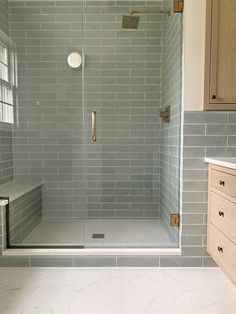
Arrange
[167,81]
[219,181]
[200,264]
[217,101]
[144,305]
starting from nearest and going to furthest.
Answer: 1. [144,305]
2. [219,181]
3. [217,101]
4. [200,264]
5. [167,81]

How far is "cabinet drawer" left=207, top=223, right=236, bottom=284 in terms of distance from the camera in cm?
155

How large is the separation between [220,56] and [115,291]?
1702 millimetres

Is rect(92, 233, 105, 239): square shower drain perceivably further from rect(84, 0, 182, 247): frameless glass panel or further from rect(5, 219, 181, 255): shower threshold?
rect(84, 0, 182, 247): frameless glass panel

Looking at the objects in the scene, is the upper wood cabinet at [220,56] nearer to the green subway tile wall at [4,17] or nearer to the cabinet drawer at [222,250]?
the cabinet drawer at [222,250]

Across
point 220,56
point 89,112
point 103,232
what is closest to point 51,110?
point 89,112

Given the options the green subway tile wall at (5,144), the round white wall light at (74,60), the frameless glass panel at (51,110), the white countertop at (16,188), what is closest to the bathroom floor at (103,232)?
the frameless glass panel at (51,110)

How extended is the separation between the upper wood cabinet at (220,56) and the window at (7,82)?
2.00 metres

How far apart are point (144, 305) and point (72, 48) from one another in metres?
2.56

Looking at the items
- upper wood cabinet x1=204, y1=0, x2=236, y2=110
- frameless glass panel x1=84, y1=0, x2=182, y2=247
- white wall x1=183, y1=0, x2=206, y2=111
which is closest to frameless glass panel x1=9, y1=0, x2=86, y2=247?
frameless glass panel x1=84, y1=0, x2=182, y2=247

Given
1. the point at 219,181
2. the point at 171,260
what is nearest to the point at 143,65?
the point at 219,181

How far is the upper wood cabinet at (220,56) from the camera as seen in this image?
5.99 ft

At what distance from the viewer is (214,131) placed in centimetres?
195

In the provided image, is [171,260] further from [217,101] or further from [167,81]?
[167,81]

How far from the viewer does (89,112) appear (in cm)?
302
